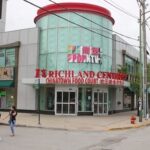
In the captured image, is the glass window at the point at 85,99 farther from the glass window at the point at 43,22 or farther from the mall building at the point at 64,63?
the glass window at the point at 43,22

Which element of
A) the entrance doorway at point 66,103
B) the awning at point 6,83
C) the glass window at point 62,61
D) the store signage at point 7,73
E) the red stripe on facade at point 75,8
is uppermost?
the red stripe on facade at point 75,8

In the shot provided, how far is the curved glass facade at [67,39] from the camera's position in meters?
35.0

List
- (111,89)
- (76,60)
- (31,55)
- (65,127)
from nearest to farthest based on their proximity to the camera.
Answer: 1. (65,127)
2. (76,60)
3. (31,55)
4. (111,89)

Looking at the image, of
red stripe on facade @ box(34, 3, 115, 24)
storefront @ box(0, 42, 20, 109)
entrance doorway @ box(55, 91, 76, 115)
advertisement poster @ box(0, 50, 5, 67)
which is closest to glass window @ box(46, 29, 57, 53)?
red stripe on facade @ box(34, 3, 115, 24)

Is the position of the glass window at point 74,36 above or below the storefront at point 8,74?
above

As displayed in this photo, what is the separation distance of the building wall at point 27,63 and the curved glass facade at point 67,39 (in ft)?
2.48

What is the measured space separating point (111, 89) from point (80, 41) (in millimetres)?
7573

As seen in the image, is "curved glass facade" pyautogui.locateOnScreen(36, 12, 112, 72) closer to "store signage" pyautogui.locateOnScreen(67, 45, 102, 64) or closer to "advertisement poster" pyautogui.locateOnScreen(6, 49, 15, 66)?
"store signage" pyautogui.locateOnScreen(67, 45, 102, 64)

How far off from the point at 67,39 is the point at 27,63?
5010 millimetres

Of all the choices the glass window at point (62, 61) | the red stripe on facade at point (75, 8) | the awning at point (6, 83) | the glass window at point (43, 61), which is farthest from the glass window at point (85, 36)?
the awning at point (6, 83)

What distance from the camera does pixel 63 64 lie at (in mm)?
34938

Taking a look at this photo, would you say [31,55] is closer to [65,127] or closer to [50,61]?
[50,61]

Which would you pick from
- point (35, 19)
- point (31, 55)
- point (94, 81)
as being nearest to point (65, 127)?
point (94, 81)

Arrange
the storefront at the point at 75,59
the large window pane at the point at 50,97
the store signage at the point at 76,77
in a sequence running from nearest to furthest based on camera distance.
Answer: the store signage at the point at 76,77 → the storefront at the point at 75,59 → the large window pane at the point at 50,97
